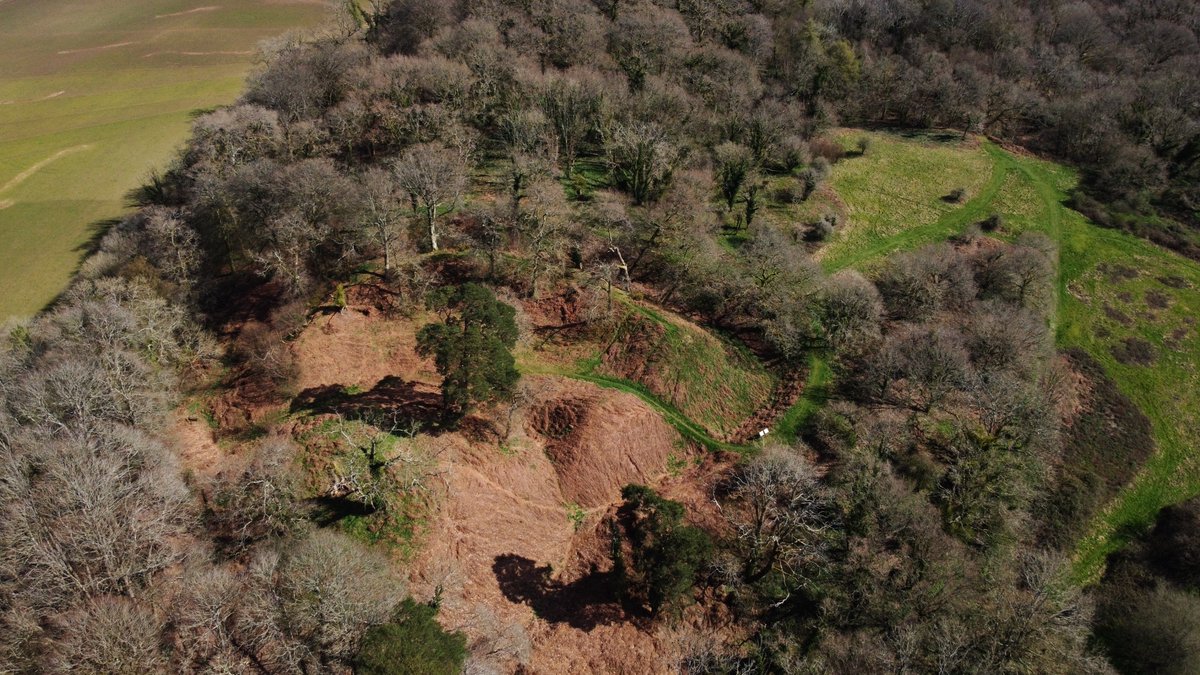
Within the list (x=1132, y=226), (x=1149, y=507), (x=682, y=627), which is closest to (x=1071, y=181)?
(x=1132, y=226)

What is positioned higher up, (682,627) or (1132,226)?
(1132,226)

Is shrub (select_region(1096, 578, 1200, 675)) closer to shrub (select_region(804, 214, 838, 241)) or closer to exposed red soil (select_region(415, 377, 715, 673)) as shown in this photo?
exposed red soil (select_region(415, 377, 715, 673))

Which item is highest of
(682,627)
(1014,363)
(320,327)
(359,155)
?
(359,155)

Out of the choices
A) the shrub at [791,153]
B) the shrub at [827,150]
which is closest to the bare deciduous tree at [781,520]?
the shrub at [791,153]

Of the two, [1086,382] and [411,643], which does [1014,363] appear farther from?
[411,643]

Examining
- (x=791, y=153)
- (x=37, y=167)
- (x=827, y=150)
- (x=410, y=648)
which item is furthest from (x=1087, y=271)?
(x=37, y=167)
